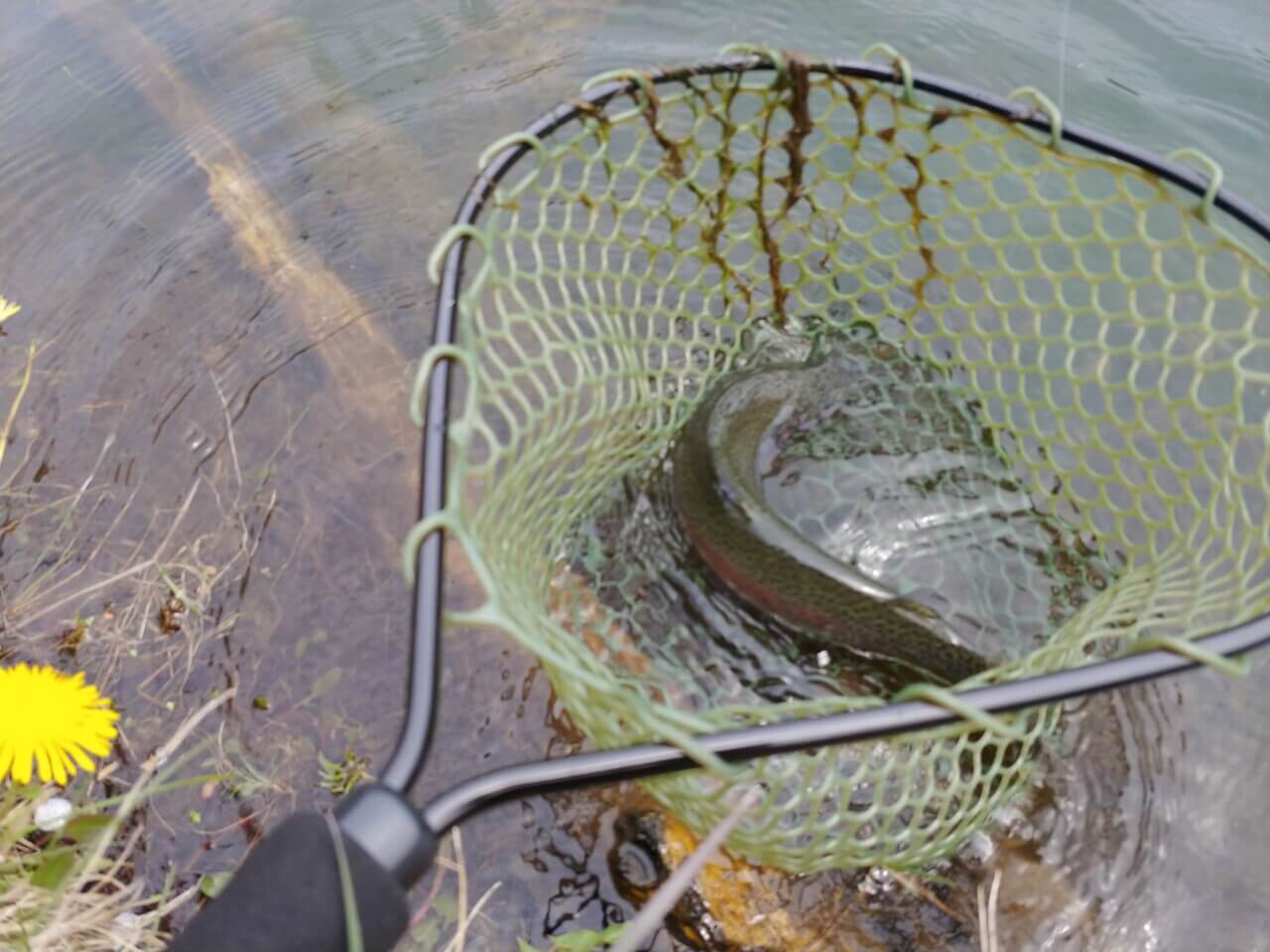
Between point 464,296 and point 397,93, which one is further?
point 397,93

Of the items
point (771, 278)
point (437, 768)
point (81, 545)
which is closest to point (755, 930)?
→ point (437, 768)

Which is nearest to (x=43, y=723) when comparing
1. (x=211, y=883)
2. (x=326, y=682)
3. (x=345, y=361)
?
(x=211, y=883)

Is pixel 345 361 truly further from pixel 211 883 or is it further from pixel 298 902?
pixel 298 902

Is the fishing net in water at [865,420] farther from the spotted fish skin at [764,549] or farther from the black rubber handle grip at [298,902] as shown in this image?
the black rubber handle grip at [298,902]

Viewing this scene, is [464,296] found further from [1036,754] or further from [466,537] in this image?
[1036,754]

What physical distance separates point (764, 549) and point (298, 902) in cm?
191

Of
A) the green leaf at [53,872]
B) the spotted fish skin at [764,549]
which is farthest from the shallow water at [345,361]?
the spotted fish skin at [764,549]

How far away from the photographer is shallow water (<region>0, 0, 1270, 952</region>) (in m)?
2.49

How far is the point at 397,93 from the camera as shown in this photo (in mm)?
4270

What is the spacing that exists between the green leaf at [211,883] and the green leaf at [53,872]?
297mm

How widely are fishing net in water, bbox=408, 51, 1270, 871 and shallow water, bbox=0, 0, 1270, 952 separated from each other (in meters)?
0.30

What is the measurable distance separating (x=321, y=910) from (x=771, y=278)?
2.29 m

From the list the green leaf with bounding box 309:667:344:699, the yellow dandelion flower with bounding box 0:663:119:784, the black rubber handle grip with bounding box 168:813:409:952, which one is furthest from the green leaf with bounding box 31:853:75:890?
the black rubber handle grip with bounding box 168:813:409:952

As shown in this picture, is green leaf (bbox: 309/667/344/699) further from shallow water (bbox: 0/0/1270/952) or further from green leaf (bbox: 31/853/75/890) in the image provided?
green leaf (bbox: 31/853/75/890)
